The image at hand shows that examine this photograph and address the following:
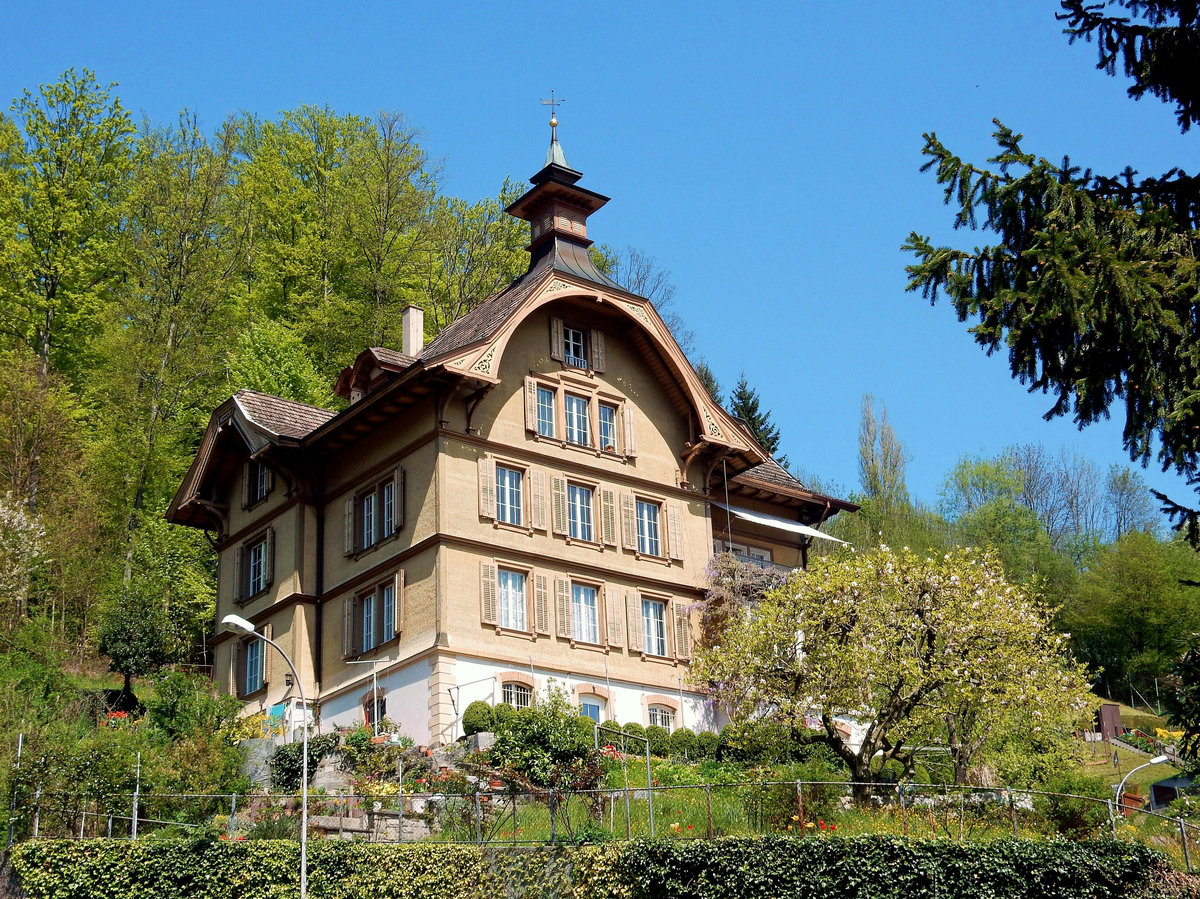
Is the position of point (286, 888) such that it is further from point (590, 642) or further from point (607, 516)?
point (607, 516)

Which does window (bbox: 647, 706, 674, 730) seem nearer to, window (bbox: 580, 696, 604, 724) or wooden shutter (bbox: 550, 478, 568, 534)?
window (bbox: 580, 696, 604, 724)

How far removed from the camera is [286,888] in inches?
969

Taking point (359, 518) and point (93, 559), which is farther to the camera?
point (93, 559)

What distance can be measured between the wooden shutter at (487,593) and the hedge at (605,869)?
27.0ft

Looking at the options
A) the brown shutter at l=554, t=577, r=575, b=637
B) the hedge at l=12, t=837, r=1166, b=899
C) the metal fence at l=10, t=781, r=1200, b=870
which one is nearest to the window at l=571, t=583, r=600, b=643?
the brown shutter at l=554, t=577, r=575, b=637

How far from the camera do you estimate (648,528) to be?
121 feet

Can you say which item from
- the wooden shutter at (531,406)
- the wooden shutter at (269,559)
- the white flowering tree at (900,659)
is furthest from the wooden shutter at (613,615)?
the wooden shutter at (269,559)

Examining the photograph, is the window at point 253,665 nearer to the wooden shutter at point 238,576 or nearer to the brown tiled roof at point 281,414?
the wooden shutter at point 238,576

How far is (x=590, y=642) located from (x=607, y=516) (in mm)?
3461

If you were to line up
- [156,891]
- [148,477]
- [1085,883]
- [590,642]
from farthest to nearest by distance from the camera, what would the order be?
[148,477] → [590,642] → [156,891] → [1085,883]

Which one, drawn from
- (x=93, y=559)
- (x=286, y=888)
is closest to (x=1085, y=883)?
(x=286, y=888)

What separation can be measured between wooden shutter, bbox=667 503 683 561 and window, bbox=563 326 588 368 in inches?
177

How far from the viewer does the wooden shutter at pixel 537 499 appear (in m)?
34.3

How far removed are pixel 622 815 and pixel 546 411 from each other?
13555mm
